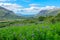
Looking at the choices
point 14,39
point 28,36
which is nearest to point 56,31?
point 28,36

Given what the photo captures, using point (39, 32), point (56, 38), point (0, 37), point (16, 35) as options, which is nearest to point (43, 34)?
point (39, 32)

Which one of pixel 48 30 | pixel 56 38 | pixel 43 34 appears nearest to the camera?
pixel 56 38

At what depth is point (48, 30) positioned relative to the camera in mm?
6332

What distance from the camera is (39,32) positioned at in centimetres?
602

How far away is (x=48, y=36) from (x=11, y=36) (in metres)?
1.44

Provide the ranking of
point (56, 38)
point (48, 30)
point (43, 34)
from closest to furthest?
point (56, 38), point (43, 34), point (48, 30)

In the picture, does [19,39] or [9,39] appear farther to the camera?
[9,39]

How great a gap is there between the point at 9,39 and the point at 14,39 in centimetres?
17

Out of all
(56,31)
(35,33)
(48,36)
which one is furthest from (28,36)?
(56,31)

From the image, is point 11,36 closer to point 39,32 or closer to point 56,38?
point 39,32

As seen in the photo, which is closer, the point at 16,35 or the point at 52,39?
the point at 52,39

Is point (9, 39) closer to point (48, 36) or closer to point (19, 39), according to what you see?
point (19, 39)

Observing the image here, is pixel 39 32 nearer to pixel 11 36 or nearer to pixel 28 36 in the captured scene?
pixel 28 36

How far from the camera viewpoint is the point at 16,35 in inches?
250
